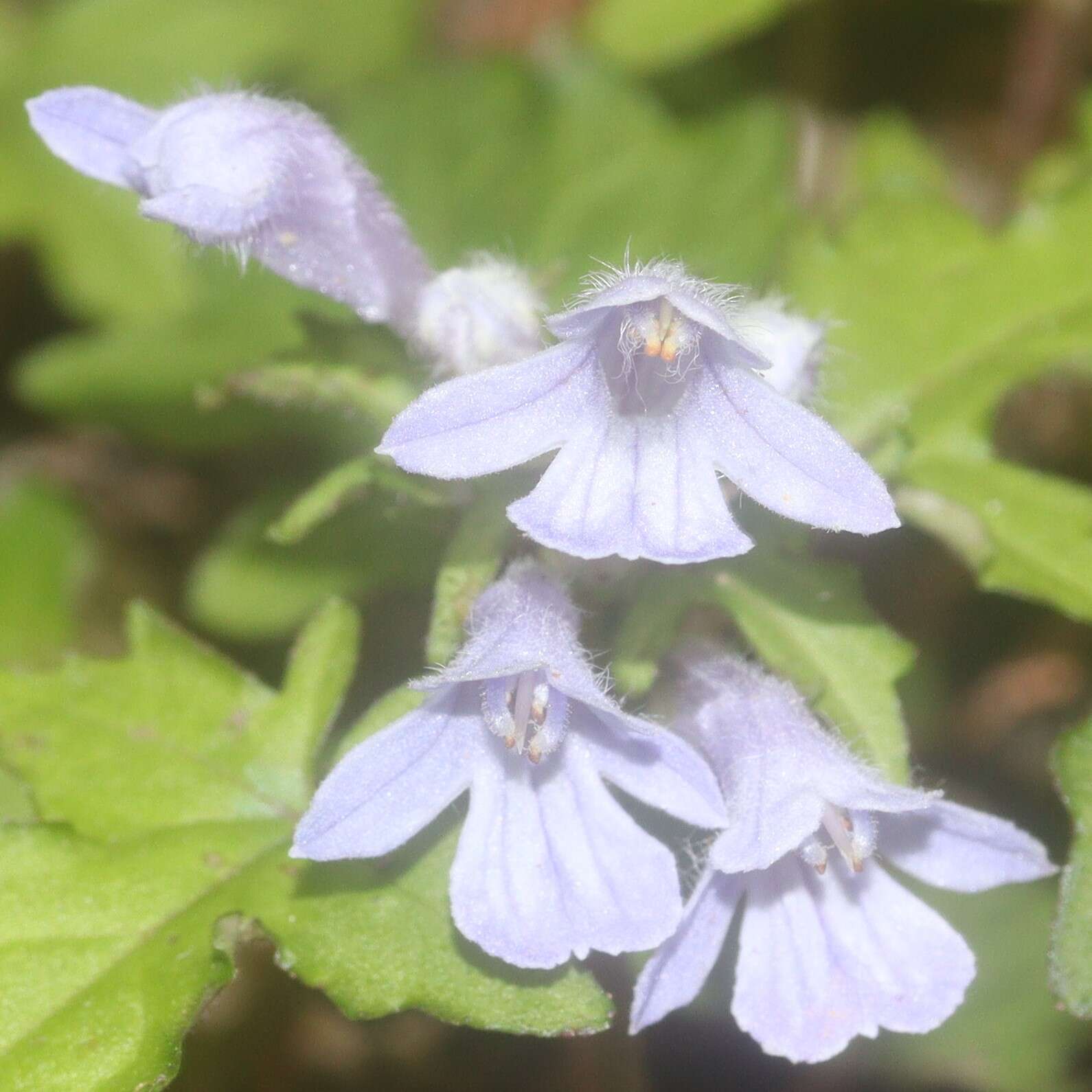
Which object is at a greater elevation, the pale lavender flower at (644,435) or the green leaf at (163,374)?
the pale lavender flower at (644,435)

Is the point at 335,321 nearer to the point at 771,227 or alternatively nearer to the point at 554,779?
the point at 554,779

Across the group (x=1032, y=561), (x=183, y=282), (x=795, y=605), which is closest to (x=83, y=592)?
(x=183, y=282)

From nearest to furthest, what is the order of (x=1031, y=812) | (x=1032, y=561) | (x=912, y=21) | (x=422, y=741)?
(x=422, y=741) → (x=1032, y=561) → (x=1031, y=812) → (x=912, y=21)

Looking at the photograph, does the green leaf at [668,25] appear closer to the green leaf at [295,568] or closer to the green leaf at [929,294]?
the green leaf at [929,294]

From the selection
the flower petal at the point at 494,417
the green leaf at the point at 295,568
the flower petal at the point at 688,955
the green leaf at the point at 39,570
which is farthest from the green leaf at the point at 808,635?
the green leaf at the point at 39,570

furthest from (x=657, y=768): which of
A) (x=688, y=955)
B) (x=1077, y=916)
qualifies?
(x=1077, y=916)

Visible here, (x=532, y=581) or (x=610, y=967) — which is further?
(x=610, y=967)
